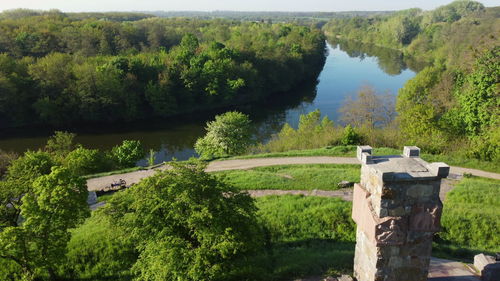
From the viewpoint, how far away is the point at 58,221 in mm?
11156

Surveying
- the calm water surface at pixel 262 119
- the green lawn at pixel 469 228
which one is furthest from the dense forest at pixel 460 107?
the calm water surface at pixel 262 119

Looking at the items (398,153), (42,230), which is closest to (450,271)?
(42,230)

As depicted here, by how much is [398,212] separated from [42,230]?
30.7 feet

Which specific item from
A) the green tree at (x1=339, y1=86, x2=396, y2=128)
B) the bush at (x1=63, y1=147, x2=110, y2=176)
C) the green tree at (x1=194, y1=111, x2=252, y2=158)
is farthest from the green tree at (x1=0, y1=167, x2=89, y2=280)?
the green tree at (x1=339, y1=86, x2=396, y2=128)

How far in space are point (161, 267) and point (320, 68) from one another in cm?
8194

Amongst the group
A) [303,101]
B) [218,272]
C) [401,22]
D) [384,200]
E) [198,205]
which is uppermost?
[401,22]

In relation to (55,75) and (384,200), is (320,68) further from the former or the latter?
(384,200)

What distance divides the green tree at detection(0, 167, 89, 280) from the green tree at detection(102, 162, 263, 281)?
1.25m

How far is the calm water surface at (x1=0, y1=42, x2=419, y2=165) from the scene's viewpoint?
4367cm

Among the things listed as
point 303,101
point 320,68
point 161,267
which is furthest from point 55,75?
point 320,68

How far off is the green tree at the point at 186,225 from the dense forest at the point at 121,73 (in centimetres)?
4028

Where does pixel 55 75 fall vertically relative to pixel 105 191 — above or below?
above

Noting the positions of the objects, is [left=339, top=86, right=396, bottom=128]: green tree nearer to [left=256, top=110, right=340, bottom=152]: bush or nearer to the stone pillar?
[left=256, top=110, right=340, bottom=152]: bush

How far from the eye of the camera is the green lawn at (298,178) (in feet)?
66.4
